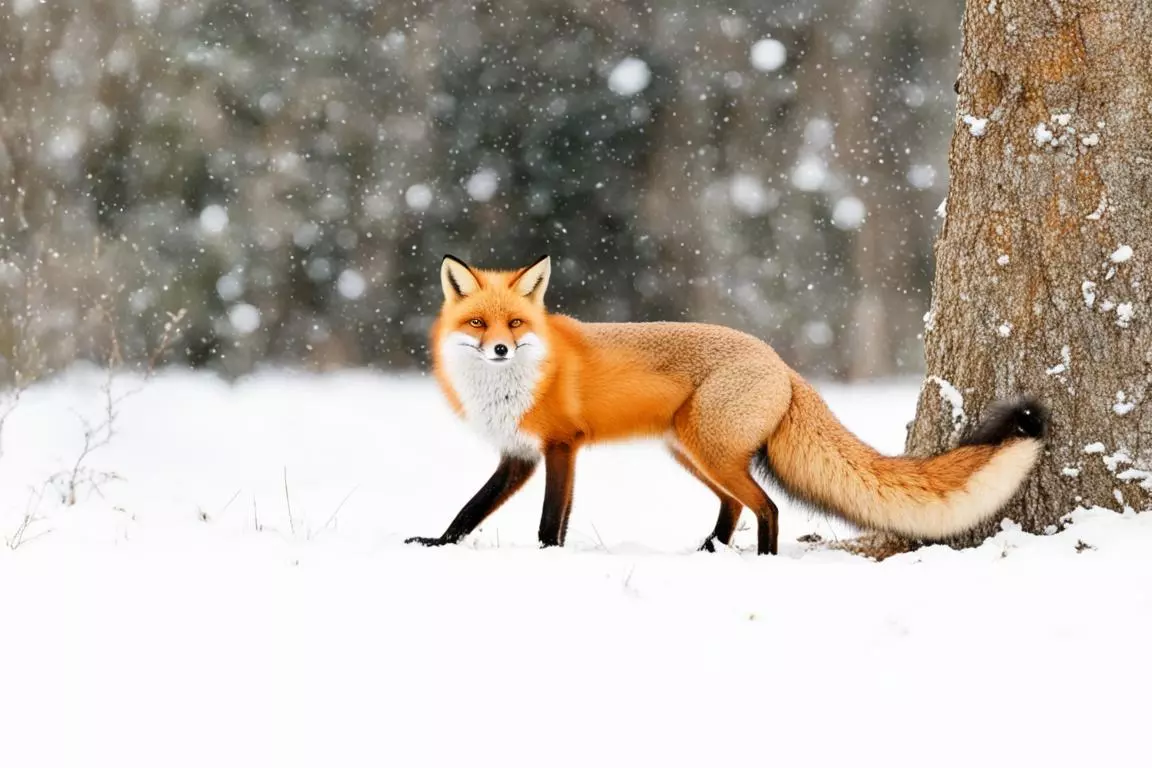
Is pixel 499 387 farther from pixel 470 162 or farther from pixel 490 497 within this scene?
pixel 470 162

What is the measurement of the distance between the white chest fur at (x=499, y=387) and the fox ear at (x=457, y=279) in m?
0.19

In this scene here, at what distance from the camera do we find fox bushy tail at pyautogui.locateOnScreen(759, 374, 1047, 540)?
3.64 metres

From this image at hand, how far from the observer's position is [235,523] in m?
4.85

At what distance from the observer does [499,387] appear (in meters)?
4.04

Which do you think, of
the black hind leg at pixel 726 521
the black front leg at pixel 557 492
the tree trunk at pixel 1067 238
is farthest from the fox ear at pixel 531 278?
the tree trunk at pixel 1067 238

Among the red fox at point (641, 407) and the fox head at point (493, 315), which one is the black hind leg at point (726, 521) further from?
the fox head at point (493, 315)

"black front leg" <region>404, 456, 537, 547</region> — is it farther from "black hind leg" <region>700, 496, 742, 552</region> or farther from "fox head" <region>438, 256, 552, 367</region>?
"black hind leg" <region>700, 496, 742, 552</region>

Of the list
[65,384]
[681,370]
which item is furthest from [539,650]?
[65,384]

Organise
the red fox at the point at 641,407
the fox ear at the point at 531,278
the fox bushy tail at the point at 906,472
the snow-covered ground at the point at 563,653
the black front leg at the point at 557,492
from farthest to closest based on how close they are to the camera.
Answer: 1. the fox ear at the point at 531,278
2. the black front leg at the point at 557,492
3. the red fox at the point at 641,407
4. the fox bushy tail at the point at 906,472
5. the snow-covered ground at the point at 563,653

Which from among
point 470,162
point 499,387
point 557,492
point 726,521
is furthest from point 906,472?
point 470,162

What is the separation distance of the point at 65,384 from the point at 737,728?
404 inches

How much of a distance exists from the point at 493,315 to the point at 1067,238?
1.97 meters

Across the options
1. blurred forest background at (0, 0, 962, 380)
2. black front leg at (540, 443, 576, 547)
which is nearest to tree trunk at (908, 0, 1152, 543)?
black front leg at (540, 443, 576, 547)

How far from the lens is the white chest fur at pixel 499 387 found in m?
4.02
